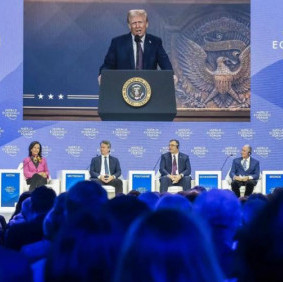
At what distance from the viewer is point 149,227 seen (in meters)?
1.59

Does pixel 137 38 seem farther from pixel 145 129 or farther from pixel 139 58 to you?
pixel 145 129

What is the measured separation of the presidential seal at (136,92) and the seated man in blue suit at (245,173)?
202 centimetres

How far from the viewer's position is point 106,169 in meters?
12.7

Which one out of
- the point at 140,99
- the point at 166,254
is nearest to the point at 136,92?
the point at 140,99

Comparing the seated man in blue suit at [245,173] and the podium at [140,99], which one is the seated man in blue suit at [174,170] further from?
the podium at [140,99]

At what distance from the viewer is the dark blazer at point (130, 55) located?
1381cm

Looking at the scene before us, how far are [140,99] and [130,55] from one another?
216 centimetres

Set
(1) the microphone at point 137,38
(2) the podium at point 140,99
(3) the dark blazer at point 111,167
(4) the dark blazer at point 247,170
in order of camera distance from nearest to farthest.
Result: (2) the podium at point 140,99 → (3) the dark blazer at point 111,167 → (4) the dark blazer at point 247,170 → (1) the microphone at point 137,38

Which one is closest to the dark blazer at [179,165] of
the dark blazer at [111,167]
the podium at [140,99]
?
the dark blazer at [111,167]

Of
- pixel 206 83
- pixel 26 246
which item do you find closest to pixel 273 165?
pixel 206 83

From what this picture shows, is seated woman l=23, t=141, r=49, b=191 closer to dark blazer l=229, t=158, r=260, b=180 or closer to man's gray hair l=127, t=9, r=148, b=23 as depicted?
dark blazer l=229, t=158, r=260, b=180

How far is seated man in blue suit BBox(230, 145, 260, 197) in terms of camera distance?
12.6m

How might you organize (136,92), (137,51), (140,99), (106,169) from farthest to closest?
(137,51) → (106,169) → (136,92) → (140,99)

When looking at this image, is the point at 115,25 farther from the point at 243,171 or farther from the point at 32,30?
the point at 243,171
